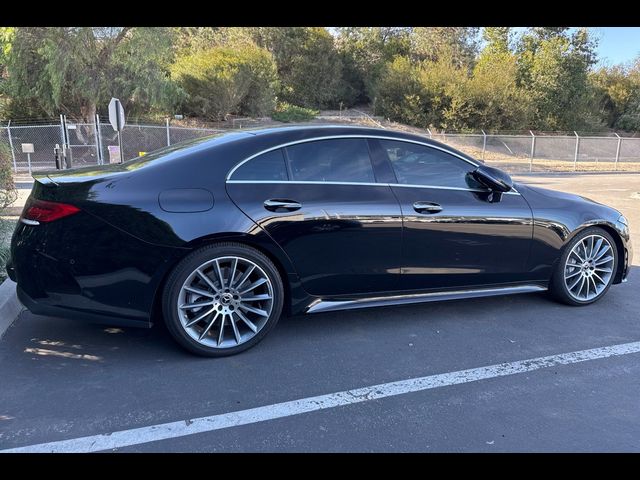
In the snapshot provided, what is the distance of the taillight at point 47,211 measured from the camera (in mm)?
3227

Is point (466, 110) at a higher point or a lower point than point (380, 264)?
higher

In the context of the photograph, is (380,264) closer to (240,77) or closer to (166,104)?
(166,104)

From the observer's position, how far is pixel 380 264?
12.8ft

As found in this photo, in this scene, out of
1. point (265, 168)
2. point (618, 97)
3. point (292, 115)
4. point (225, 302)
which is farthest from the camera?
point (618, 97)

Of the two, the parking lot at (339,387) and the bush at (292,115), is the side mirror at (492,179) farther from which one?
the bush at (292,115)

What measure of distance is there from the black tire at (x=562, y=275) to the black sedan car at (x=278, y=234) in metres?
0.01

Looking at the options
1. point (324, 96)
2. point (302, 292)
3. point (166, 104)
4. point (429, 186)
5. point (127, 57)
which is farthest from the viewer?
point (324, 96)

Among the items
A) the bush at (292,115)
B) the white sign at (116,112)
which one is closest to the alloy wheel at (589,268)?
the white sign at (116,112)

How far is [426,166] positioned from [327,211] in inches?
40.3

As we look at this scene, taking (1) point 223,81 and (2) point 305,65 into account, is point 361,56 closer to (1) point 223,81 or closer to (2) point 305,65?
(2) point 305,65

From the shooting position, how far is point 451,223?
407cm

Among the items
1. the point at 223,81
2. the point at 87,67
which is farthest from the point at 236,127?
the point at 87,67
